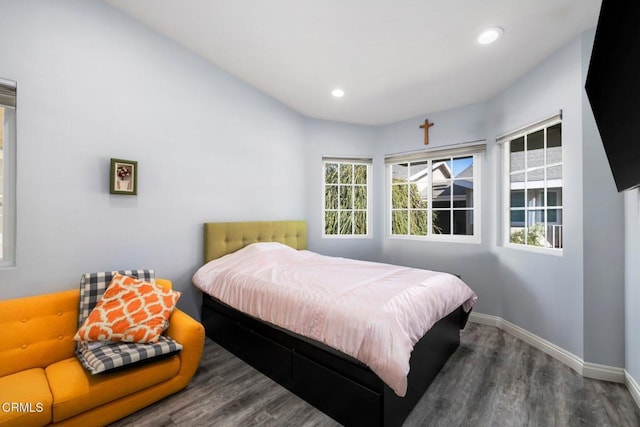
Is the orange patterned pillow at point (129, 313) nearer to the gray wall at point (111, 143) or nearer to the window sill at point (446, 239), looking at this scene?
the gray wall at point (111, 143)

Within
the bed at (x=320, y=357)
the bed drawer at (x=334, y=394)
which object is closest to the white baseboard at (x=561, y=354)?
the bed at (x=320, y=357)

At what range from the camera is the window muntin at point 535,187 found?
2510mm

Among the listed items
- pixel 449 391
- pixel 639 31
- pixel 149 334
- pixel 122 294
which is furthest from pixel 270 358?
pixel 639 31

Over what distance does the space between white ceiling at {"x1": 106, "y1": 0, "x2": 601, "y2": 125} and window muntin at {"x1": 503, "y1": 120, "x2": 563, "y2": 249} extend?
0.67m

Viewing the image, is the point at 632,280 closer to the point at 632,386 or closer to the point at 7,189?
the point at 632,386

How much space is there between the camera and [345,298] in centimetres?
168

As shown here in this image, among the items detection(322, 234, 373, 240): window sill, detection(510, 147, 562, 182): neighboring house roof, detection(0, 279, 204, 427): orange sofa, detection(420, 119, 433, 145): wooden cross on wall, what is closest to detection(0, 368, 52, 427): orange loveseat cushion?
detection(0, 279, 204, 427): orange sofa

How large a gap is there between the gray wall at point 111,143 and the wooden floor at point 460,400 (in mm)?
1015

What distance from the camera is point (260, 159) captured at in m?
3.28

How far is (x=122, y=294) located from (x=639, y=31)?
2.86 metres

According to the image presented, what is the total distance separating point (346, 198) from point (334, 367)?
275 cm

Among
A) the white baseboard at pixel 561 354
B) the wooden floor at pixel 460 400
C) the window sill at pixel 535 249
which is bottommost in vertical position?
the wooden floor at pixel 460 400

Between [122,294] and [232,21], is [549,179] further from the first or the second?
[122,294]

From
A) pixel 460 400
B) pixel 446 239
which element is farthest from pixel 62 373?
pixel 446 239
